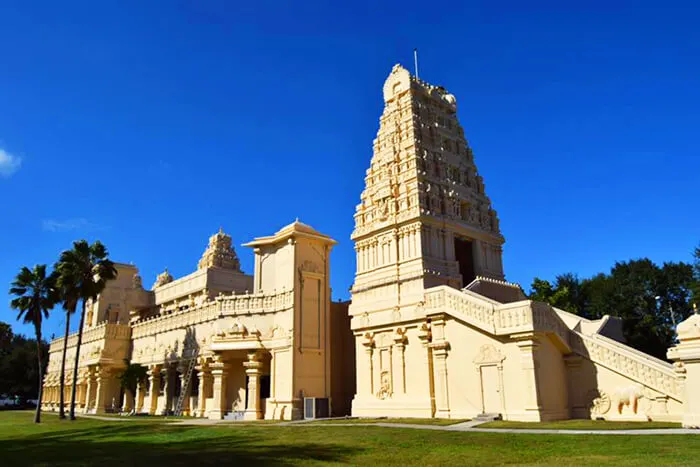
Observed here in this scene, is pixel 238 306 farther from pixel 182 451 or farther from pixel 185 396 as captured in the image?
pixel 182 451

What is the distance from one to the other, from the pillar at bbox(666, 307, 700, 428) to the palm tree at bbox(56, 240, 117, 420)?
36595 mm

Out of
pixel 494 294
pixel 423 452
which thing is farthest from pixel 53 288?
pixel 423 452

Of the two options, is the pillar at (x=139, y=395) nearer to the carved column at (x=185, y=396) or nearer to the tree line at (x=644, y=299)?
the carved column at (x=185, y=396)

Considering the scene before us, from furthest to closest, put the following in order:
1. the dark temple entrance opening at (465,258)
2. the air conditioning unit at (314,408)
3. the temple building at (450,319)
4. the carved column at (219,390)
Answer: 1. the dark temple entrance opening at (465,258)
2. the carved column at (219,390)
3. the air conditioning unit at (314,408)
4. the temple building at (450,319)

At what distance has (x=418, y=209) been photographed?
3203 centimetres

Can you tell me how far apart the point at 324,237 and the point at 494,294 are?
10.9 m

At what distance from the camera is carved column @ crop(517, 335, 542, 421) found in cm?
2323

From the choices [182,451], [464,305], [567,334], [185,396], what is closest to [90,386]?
[185,396]

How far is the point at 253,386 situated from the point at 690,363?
22.7m

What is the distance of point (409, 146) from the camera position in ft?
114

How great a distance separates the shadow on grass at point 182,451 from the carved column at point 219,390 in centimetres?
970

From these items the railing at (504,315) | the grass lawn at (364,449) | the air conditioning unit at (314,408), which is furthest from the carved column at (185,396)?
the railing at (504,315)

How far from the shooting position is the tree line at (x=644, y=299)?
4625 cm

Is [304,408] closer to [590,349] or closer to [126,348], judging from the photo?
[590,349]
